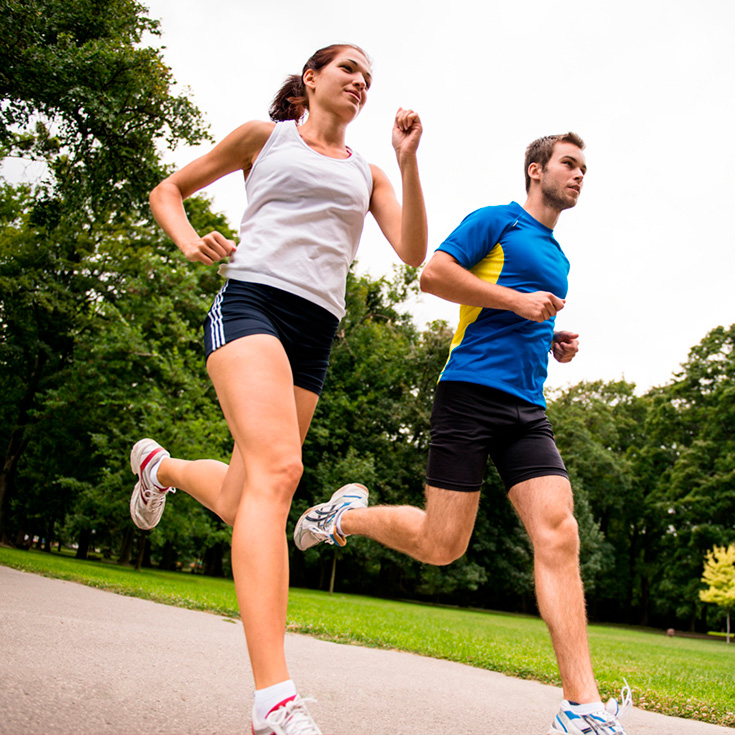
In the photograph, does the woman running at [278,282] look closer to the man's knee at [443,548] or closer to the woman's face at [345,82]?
the woman's face at [345,82]

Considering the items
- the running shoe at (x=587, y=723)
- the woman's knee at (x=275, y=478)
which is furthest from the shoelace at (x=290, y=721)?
the running shoe at (x=587, y=723)

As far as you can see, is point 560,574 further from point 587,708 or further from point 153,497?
point 153,497

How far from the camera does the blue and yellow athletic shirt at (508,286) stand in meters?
3.04

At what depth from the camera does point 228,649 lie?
4043 millimetres

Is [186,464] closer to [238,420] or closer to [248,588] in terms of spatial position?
[238,420]

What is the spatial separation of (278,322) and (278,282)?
0.46 ft

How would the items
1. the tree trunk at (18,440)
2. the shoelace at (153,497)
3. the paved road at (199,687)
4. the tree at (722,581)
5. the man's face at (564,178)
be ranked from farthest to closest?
the tree at (722,581)
the tree trunk at (18,440)
the shoelace at (153,497)
the man's face at (564,178)
the paved road at (199,687)

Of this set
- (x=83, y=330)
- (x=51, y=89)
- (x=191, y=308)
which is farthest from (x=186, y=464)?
(x=83, y=330)

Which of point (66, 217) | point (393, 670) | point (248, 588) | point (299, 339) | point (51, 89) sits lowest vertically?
point (393, 670)

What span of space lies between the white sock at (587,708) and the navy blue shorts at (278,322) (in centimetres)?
144

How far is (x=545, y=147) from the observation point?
138 inches

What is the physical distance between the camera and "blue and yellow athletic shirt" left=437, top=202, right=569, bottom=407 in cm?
304

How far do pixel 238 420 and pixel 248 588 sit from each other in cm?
51

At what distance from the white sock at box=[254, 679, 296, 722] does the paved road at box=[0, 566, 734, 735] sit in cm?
55
